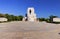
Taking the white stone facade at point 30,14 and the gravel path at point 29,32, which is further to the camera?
the white stone facade at point 30,14

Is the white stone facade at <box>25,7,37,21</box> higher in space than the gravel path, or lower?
higher

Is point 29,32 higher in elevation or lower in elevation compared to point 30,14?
lower

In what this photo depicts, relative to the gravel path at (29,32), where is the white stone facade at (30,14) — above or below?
above

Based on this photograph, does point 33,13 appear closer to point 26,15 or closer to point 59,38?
point 26,15

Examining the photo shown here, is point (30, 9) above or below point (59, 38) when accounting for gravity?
above

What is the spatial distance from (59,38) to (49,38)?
0.60 meters

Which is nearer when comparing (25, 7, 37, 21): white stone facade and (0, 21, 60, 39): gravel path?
(0, 21, 60, 39): gravel path

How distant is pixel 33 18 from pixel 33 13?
3142 mm

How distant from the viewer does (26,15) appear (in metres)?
58.2

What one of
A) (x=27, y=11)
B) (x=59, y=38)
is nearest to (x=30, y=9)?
(x=27, y=11)

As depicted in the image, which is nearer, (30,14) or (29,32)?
(29,32)

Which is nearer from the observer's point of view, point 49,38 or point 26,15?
point 49,38

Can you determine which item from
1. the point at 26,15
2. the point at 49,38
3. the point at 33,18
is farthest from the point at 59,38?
the point at 26,15

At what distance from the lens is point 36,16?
57.6m
